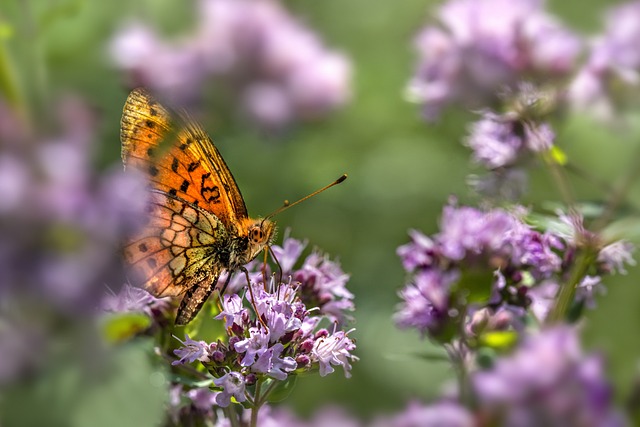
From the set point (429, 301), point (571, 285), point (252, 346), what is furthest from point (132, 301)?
point (571, 285)

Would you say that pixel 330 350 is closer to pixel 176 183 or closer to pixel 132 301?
pixel 132 301

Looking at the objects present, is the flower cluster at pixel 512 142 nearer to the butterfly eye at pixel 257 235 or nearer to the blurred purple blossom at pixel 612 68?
the blurred purple blossom at pixel 612 68

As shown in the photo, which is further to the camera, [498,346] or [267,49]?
[267,49]

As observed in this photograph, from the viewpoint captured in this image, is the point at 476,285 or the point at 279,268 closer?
the point at 476,285

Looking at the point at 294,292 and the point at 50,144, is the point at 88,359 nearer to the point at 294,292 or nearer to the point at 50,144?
the point at 294,292

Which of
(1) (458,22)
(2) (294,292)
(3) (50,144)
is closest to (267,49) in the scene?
(1) (458,22)
